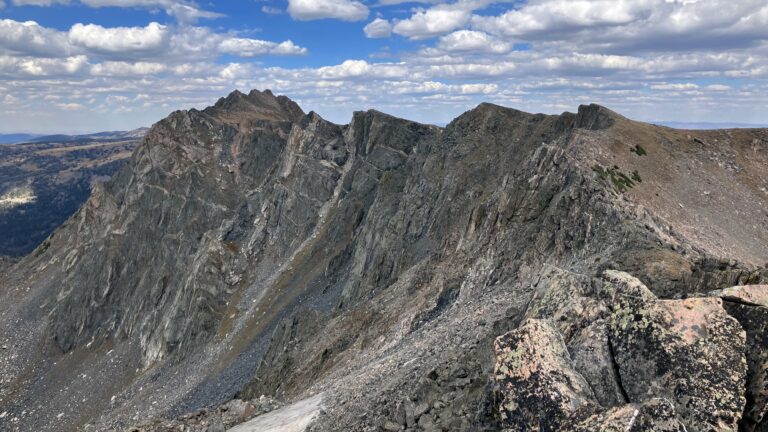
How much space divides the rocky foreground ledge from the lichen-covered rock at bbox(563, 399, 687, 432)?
0.06ft

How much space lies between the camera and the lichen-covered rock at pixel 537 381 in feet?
40.8

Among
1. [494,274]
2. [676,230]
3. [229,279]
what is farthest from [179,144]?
[676,230]

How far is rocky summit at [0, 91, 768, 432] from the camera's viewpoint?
13.4m

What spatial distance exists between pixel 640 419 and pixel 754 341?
421 cm

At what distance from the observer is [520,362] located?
13484mm

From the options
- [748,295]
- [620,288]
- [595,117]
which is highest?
[595,117]

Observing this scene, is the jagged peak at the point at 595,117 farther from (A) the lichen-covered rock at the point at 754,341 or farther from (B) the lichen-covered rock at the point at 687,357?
(B) the lichen-covered rock at the point at 687,357

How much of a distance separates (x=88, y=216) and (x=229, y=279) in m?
61.0

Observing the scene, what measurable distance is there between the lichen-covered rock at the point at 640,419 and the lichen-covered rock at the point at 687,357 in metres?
1.01

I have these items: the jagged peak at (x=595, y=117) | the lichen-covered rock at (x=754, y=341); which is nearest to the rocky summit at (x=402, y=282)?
the lichen-covered rock at (x=754, y=341)

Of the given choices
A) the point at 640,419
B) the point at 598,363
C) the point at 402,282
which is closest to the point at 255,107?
the point at 402,282

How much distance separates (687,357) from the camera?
12.6 m

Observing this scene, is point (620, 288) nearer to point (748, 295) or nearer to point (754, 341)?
point (748, 295)

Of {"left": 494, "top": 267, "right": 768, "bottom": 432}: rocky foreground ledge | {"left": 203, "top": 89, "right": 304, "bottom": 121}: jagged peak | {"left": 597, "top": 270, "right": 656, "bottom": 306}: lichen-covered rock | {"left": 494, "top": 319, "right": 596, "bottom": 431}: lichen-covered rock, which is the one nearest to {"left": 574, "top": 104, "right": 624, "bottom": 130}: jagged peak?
{"left": 597, "top": 270, "right": 656, "bottom": 306}: lichen-covered rock
